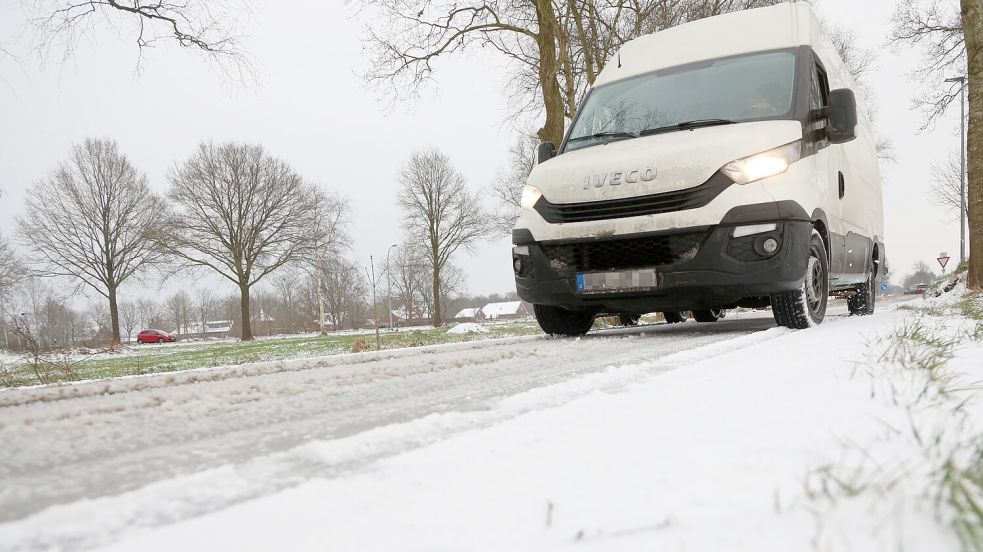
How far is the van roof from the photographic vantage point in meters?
4.83

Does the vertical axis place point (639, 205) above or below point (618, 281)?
above

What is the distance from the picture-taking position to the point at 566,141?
16.8 feet

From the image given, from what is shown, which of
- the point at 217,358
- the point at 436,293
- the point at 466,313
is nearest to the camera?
the point at 217,358

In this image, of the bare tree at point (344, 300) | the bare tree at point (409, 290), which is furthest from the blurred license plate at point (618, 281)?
the bare tree at point (409, 290)

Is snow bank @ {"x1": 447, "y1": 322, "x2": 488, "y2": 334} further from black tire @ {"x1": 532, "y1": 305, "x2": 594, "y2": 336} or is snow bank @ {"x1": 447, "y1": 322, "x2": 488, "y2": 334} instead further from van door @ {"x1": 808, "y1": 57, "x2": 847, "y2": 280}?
van door @ {"x1": 808, "y1": 57, "x2": 847, "y2": 280}

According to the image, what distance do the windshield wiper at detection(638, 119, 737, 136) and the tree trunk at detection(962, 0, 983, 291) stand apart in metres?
5.90

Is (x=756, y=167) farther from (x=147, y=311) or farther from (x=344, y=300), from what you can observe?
(x=147, y=311)

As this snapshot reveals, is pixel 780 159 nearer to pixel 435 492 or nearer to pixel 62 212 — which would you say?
pixel 435 492

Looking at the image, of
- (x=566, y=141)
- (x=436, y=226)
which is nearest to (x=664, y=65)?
(x=566, y=141)

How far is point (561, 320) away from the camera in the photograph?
5.23m

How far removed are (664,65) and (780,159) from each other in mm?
1606

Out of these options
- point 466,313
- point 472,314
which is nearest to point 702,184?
point 472,314

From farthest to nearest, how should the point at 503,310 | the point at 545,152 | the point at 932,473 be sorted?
the point at 503,310 → the point at 545,152 → the point at 932,473

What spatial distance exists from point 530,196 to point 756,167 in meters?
1.57
